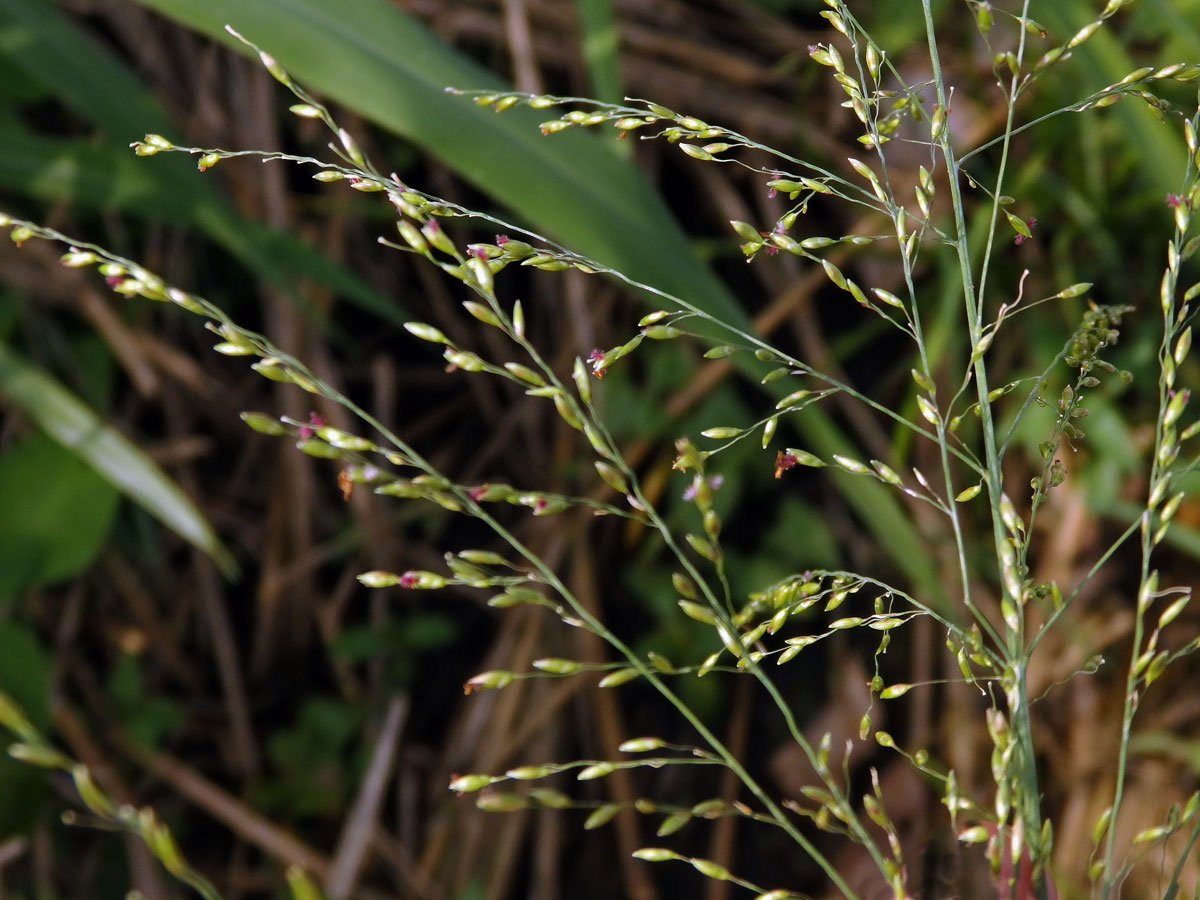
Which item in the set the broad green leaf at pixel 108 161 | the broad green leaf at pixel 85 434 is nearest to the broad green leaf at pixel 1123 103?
the broad green leaf at pixel 108 161

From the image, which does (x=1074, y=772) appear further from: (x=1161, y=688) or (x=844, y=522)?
(x=844, y=522)

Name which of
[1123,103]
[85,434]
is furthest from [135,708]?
[1123,103]

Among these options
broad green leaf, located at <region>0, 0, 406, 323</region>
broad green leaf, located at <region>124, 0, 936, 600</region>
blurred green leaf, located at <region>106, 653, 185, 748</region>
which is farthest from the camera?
blurred green leaf, located at <region>106, 653, 185, 748</region>

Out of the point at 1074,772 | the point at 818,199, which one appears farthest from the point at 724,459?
the point at 1074,772

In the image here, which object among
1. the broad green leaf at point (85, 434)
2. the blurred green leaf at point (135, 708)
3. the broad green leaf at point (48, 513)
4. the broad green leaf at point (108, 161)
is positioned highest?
the broad green leaf at point (108, 161)

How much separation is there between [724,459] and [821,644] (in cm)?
25

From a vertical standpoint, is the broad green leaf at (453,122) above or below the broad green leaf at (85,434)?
above

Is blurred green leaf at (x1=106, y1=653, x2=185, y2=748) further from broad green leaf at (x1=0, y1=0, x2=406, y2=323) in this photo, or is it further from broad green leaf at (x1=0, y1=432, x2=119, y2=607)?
broad green leaf at (x1=0, y1=0, x2=406, y2=323)

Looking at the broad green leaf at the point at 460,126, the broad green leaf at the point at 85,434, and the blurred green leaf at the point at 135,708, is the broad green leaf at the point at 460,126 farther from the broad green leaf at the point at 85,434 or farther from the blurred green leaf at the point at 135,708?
the blurred green leaf at the point at 135,708

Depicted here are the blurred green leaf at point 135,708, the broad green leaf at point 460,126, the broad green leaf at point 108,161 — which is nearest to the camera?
the broad green leaf at point 460,126

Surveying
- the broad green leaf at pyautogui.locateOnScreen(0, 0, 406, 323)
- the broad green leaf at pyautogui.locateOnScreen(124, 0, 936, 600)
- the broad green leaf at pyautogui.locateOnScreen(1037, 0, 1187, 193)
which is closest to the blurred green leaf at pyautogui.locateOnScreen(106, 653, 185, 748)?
the broad green leaf at pyautogui.locateOnScreen(0, 0, 406, 323)

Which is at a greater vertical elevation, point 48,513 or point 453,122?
point 453,122

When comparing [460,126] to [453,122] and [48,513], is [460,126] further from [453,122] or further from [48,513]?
[48,513]

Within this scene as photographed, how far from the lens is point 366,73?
773 mm
